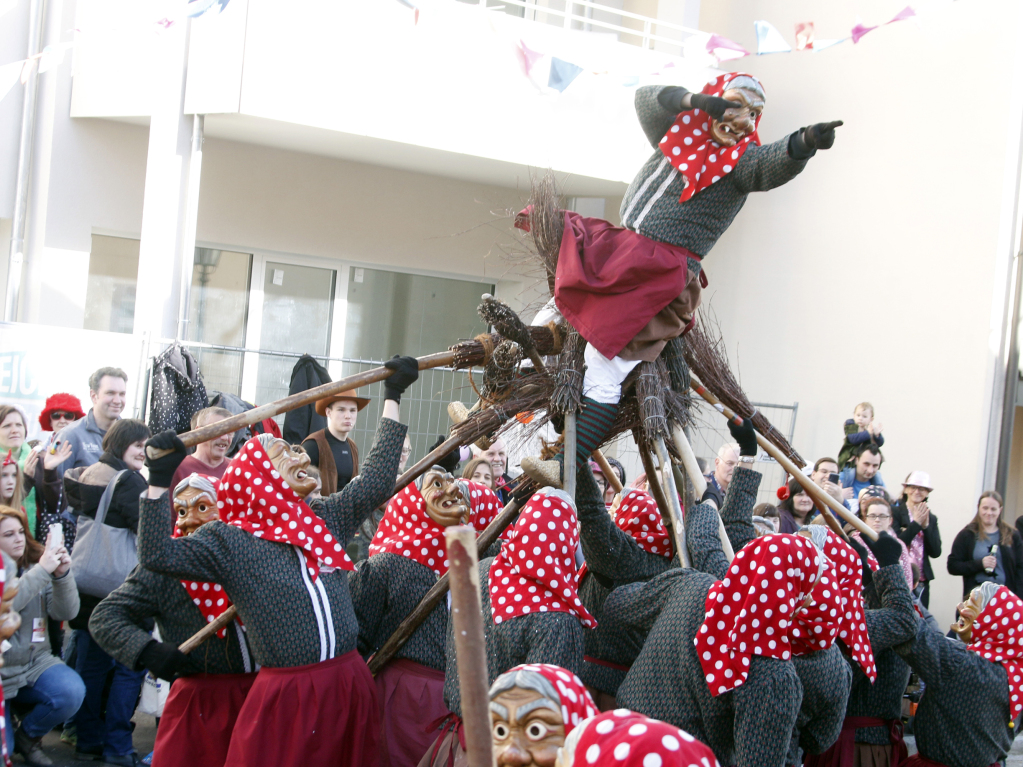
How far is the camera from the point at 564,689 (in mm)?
2105

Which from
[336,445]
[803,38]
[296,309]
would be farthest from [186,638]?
[296,309]

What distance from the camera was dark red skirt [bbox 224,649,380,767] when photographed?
9.50 ft

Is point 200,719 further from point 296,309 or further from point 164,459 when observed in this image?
point 296,309

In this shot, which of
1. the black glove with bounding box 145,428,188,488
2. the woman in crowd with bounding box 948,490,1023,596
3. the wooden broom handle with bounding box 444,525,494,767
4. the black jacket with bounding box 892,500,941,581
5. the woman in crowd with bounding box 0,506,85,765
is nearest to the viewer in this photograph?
the wooden broom handle with bounding box 444,525,494,767

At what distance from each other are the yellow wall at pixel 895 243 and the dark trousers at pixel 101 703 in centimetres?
588

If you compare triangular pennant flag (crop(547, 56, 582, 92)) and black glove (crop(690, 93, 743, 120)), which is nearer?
black glove (crop(690, 93, 743, 120))

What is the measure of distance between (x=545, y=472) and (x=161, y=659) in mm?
1239

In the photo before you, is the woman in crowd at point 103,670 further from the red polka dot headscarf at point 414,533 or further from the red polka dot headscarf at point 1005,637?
the red polka dot headscarf at point 1005,637

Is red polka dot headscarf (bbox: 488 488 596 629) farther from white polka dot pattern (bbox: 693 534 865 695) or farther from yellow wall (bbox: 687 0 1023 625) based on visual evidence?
yellow wall (bbox: 687 0 1023 625)

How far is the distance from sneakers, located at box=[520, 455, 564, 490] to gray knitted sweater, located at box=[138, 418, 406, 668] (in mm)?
705

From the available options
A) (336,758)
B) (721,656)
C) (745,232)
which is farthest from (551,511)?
(745,232)

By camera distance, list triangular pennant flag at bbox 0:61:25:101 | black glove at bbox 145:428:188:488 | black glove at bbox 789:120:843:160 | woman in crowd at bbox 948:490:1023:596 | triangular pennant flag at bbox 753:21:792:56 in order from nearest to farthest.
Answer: black glove at bbox 145:428:188:488 → black glove at bbox 789:120:843:160 → triangular pennant flag at bbox 753:21:792:56 → woman in crowd at bbox 948:490:1023:596 → triangular pennant flag at bbox 0:61:25:101

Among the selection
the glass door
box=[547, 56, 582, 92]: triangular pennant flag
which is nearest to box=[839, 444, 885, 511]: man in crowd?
box=[547, 56, 582, 92]: triangular pennant flag

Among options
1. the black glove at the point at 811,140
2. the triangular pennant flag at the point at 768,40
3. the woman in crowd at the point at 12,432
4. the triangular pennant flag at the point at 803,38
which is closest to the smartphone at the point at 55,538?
the woman in crowd at the point at 12,432
